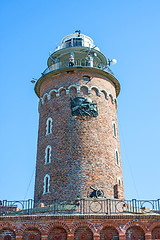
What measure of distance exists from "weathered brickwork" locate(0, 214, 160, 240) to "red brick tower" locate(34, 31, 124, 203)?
491 centimetres

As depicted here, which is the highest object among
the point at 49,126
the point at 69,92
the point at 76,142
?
the point at 69,92

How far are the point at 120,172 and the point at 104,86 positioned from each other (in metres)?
7.88

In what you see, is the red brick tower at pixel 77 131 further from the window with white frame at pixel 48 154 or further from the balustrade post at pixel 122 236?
the balustrade post at pixel 122 236

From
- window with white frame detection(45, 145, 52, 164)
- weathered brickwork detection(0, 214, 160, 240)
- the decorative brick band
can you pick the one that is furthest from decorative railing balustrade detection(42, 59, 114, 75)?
weathered brickwork detection(0, 214, 160, 240)

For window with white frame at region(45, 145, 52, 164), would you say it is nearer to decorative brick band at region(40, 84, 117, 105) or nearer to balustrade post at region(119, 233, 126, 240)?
decorative brick band at region(40, 84, 117, 105)

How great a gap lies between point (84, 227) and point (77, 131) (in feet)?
29.8

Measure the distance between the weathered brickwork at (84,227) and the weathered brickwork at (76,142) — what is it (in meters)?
4.95

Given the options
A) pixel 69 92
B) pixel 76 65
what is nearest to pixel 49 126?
pixel 69 92

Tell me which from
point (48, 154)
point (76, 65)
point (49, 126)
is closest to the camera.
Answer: point (48, 154)

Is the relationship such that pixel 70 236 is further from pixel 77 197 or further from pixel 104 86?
pixel 104 86

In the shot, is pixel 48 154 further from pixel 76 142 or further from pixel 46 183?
pixel 76 142

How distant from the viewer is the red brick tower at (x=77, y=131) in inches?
993

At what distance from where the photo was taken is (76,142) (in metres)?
26.2

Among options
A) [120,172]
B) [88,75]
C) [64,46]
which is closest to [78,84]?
[88,75]
